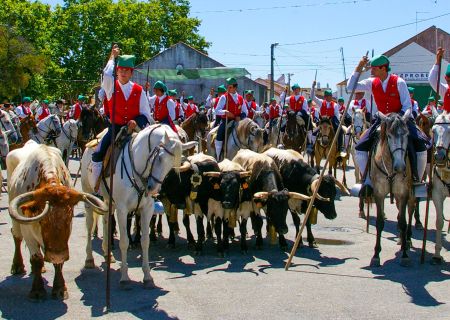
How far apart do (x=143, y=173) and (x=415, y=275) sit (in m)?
4.21

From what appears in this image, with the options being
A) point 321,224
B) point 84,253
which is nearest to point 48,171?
point 84,253

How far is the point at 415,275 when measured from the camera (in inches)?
374

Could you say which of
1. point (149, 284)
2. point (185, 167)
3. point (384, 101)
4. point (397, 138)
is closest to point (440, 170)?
point (397, 138)

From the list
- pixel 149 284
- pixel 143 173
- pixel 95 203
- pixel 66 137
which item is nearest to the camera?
pixel 95 203

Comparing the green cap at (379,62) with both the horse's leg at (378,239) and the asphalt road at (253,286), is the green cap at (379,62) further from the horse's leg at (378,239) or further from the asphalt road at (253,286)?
the asphalt road at (253,286)

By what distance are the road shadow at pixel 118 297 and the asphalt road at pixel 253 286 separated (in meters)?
0.01

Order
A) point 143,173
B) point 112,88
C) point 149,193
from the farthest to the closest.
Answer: point 112,88
point 143,173
point 149,193

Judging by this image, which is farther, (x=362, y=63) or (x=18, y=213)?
(x=362, y=63)

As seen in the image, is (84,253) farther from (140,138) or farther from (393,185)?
(393,185)

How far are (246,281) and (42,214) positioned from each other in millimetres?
3299

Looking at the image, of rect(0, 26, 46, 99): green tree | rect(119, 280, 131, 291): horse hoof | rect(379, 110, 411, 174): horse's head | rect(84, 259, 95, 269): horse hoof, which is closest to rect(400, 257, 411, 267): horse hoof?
rect(379, 110, 411, 174): horse's head

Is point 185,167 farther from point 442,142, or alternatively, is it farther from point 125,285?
point 442,142

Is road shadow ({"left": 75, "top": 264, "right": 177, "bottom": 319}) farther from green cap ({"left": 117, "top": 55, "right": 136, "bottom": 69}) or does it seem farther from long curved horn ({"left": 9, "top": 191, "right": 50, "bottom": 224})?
green cap ({"left": 117, "top": 55, "right": 136, "bottom": 69})

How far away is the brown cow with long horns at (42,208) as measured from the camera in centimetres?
750
